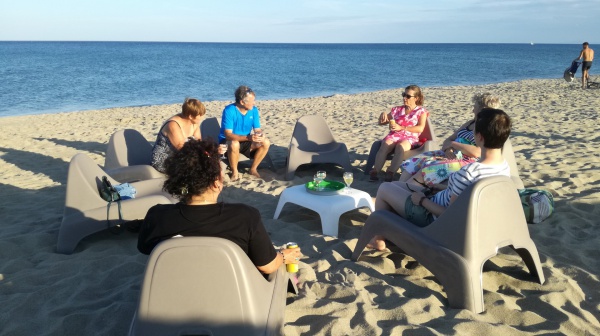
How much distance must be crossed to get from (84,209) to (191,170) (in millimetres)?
2211

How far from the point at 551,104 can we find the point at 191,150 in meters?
12.7

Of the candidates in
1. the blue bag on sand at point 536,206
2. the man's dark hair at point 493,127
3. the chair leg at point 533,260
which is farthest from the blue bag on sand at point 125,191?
the blue bag on sand at point 536,206

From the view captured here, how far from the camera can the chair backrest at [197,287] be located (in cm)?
198

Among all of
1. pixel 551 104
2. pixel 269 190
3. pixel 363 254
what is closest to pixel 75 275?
pixel 363 254

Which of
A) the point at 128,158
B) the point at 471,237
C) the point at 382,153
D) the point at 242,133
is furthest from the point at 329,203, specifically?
the point at 128,158

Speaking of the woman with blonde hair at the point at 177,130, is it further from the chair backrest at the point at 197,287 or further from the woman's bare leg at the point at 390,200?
the chair backrest at the point at 197,287

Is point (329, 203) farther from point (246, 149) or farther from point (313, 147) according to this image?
point (246, 149)

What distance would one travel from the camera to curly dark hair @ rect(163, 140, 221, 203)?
7.44 feet

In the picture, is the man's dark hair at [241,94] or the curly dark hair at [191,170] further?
the man's dark hair at [241,94]

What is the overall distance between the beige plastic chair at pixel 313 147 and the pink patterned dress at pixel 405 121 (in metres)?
0.65

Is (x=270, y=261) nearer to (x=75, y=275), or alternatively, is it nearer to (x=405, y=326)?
(x=405, y=326)

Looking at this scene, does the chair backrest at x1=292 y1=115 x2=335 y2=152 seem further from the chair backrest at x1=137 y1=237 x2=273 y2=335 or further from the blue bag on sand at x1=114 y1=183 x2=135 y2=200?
the chair backrest at x1=137 y1=237 x2=273 y2=335

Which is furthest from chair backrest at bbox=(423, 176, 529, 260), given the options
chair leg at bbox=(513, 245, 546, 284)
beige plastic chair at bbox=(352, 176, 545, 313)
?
chair leg at bbox=(513, 245, 546, 284)

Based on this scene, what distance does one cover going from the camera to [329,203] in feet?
13.8
